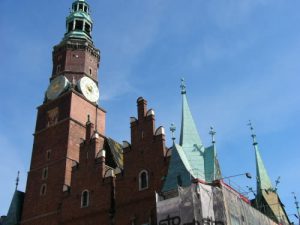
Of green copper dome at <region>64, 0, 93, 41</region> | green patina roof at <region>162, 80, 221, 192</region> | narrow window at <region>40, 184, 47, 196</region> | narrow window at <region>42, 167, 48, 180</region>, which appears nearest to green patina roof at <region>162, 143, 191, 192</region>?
→ green patina roof at <region>162, 80, 221, 192</region>

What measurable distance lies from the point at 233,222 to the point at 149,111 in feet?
34.8

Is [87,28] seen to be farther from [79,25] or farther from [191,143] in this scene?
[191,143]

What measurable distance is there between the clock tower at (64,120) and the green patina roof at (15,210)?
1086 mm

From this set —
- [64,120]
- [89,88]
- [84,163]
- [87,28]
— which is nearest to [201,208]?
[84,163]

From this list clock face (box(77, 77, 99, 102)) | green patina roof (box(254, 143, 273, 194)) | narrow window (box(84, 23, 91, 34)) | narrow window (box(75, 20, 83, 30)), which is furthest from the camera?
narrow window (box(84, 23, 91, 34))

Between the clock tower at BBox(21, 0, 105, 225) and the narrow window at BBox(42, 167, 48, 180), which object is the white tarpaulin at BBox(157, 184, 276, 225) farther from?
the narrow window at BBox(42, 167, 48, 180)

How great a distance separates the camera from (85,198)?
33.2 m

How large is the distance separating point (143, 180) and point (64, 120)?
12.5 m

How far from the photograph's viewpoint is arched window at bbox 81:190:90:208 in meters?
32.8

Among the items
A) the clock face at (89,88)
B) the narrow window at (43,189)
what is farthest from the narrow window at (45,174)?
the clock face at (89,88)

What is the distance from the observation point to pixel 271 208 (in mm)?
39375

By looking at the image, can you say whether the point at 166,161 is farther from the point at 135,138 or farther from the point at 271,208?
the point at 271,208

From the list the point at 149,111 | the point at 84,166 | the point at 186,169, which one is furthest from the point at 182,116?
the point at 84,166

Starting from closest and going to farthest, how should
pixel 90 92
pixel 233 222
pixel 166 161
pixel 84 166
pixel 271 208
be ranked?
pixel 233 222 < pixel 166 161 < pixel 84 166 < pixel 271 208 < pixel 90 92
